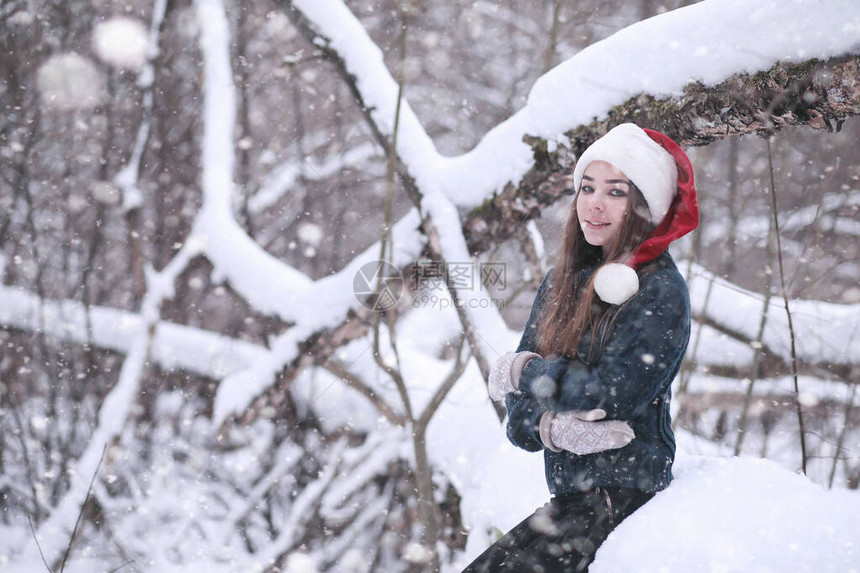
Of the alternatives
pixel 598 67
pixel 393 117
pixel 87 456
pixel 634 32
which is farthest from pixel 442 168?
pixel 87 456

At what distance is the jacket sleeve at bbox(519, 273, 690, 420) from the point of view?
1341mm

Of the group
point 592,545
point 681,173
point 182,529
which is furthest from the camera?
point 182,529

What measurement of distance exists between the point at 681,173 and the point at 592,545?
1029 mm

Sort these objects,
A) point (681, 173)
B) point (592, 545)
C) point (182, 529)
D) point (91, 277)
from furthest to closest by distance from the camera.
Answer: point (91, 277) < point (182, 529) < point (681, 173) < point (592, 545)

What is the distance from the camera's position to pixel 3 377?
4.32 meters

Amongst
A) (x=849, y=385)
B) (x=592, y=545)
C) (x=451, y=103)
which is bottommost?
(x=592, y=545)

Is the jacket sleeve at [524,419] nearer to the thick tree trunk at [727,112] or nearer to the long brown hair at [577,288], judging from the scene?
the long brown hair at [577,288]

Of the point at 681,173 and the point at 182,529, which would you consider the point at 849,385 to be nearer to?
the point at 681,173

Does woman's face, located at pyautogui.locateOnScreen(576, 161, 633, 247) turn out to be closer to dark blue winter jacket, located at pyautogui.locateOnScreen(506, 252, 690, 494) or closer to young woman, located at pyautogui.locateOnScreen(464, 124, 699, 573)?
young woman, located at pyautogui.locateOnScreen(464, 124, 699, 573)

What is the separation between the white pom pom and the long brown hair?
0.07 m

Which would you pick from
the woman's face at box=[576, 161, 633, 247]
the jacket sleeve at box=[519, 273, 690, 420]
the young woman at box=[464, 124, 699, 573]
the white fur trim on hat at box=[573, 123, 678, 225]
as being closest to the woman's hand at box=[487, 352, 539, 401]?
the young woman at box=[464, 124, 699, 573]

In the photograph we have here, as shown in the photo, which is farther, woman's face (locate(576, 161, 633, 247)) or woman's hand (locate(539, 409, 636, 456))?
woman's face (locate(576, 161, 633, 247))

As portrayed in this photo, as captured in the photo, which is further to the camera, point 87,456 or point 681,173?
point 87,456

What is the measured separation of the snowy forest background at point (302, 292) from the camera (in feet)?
9.95
